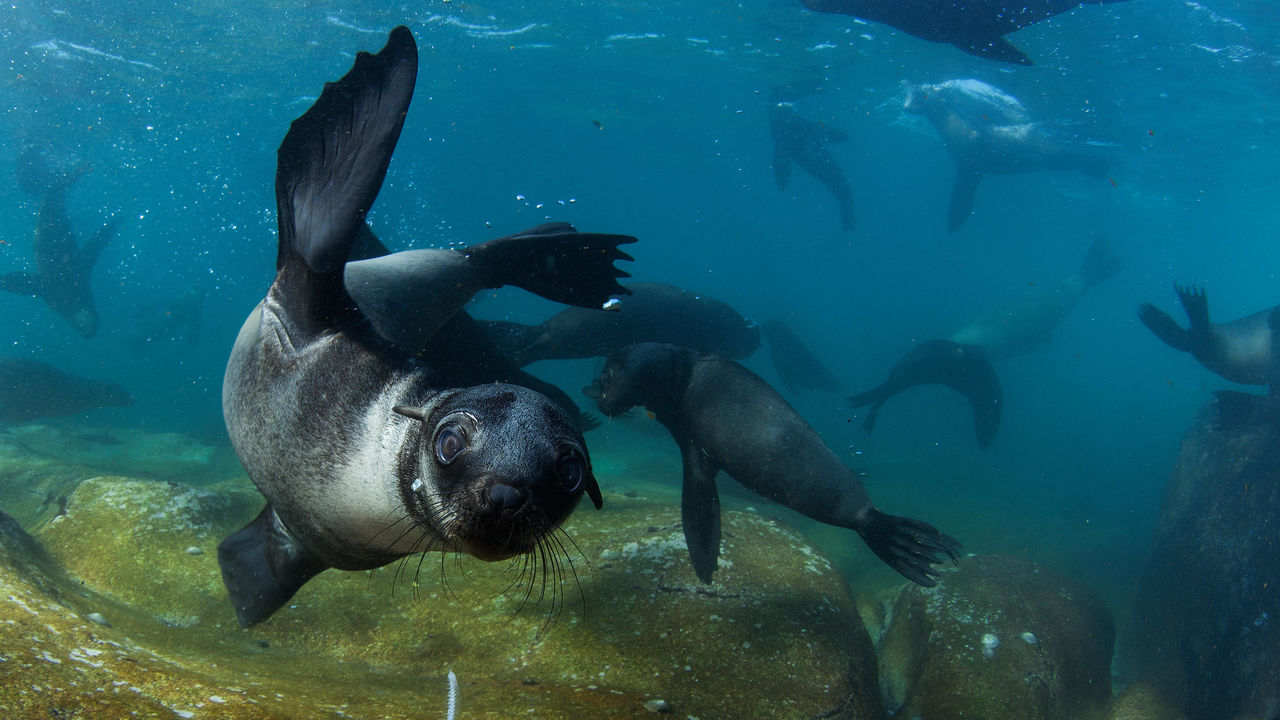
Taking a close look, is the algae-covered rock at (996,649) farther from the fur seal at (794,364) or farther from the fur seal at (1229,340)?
the fur seal at (794,364)

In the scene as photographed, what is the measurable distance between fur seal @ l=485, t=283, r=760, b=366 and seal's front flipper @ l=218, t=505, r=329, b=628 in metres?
3.57

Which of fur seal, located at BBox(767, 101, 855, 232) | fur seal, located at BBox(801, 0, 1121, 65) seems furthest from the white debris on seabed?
fur seal, located at BBox(767, 101, 855, 232)

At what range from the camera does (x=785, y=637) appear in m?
3.46

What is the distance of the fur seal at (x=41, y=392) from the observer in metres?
12.3

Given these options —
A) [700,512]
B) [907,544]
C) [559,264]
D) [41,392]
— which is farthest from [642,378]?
[41,392]

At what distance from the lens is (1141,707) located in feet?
15.6

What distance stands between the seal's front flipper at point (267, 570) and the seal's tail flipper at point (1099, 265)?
27.9m

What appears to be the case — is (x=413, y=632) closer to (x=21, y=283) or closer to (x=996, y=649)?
(x=996, y=649)

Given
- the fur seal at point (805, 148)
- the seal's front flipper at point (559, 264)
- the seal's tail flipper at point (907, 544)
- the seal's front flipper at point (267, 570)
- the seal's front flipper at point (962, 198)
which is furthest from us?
the seal's front flipper at point (962, 198)

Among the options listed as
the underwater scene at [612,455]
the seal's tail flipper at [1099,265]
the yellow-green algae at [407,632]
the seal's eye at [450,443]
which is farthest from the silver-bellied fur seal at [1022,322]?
the seal's eye at [450,443]

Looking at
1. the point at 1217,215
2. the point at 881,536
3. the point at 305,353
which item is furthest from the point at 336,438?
the point at 1217,215

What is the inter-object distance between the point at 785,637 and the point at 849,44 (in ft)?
74.4

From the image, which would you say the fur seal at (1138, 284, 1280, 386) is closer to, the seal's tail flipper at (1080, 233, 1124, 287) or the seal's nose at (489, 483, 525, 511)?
the seal's nose at (489, 483, 525, 511)

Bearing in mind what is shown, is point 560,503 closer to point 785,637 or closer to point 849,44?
point 785,637
